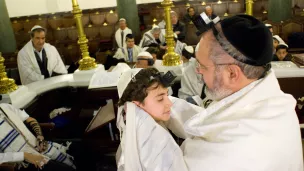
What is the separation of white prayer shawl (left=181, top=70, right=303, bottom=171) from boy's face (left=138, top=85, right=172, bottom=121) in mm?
340

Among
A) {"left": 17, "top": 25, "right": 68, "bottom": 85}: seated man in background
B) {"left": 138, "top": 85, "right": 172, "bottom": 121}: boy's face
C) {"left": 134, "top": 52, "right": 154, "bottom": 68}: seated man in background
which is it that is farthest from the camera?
{"left": 17, "top": 25, "right": 68, "bottom": 85}: seated man in background

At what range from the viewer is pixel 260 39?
110 centimetres

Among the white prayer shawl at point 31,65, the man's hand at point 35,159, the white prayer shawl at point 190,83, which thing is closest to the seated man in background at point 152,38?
the white prayer shawl at point 31,65

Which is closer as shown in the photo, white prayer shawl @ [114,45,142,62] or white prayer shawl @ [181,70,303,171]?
white prayer shawl @ [181,70,303,171]

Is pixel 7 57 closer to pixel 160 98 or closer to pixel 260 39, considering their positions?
pixel 160 98

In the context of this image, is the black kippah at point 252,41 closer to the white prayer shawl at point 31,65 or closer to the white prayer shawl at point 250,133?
the white prayer shawl at point 250,133

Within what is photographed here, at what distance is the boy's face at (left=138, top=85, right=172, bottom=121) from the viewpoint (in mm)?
1502

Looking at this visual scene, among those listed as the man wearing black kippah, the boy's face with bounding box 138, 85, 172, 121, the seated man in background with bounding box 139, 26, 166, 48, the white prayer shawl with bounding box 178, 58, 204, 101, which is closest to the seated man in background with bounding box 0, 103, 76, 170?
the white prayer shawl with bounding box 178, 58, 204, 101

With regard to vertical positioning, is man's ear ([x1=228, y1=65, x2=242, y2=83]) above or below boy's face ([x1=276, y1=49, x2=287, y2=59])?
above

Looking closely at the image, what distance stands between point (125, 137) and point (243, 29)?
653 mm

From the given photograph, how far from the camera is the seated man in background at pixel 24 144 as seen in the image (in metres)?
2.70

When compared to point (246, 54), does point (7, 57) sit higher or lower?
lower

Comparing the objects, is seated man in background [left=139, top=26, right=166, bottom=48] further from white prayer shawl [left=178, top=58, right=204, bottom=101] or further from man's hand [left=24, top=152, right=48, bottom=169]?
man's hand [left=24, top=152, right=48, bottom=169]

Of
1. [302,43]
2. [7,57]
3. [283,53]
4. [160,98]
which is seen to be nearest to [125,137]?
[160,98]
